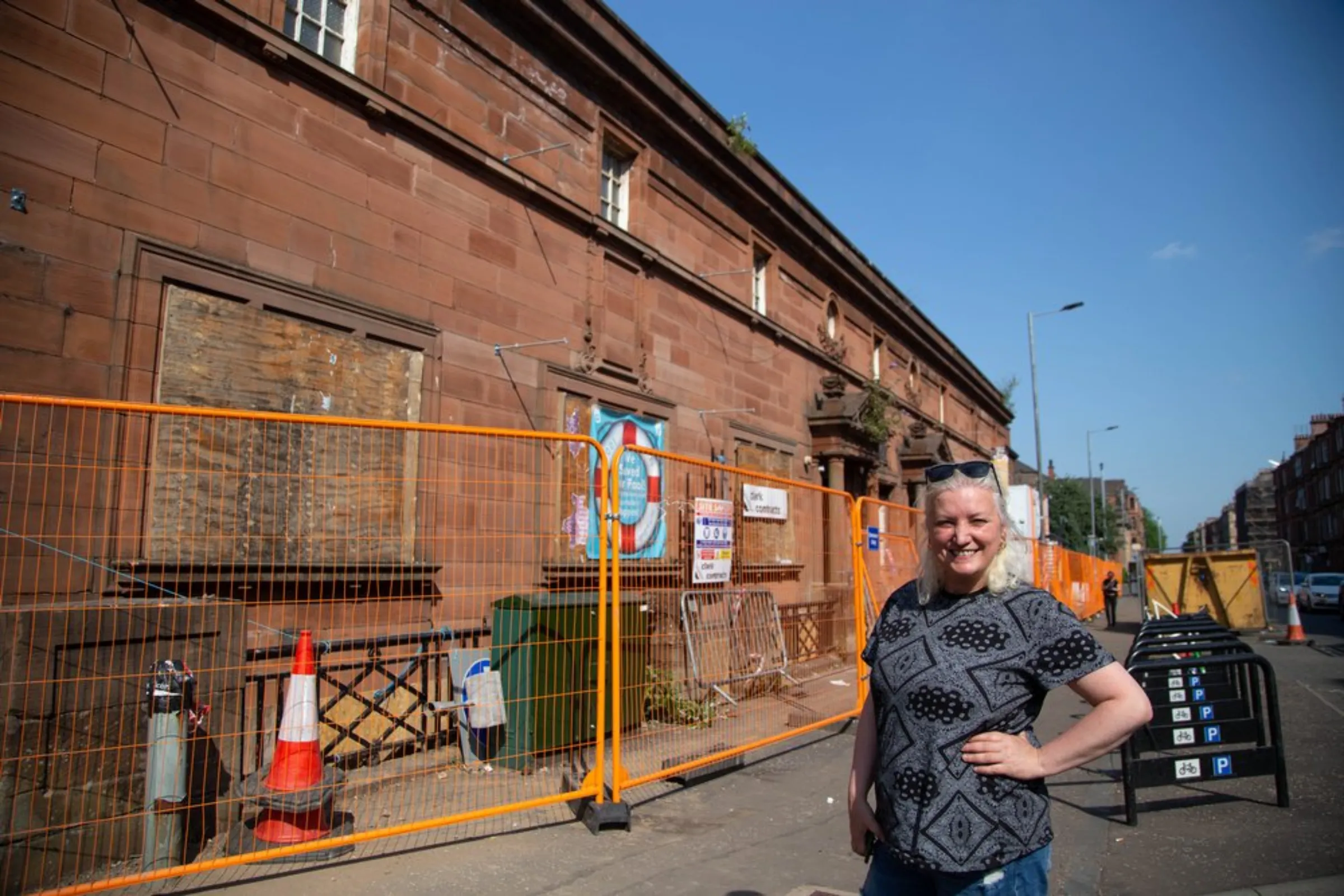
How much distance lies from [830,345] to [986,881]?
16.3 metres

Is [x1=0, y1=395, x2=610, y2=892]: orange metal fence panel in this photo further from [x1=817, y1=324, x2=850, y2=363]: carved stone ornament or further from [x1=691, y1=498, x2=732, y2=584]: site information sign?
[x1=817, y1=324, x2=850, y2=363]: carved stone ornament

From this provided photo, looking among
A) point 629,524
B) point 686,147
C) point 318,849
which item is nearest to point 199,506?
point 318,849

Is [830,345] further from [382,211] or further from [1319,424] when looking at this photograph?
[1319,424]

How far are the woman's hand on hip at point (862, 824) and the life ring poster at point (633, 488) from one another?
321cm

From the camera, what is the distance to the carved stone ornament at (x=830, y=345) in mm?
17531

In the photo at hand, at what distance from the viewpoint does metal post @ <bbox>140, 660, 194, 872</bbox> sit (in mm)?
4469

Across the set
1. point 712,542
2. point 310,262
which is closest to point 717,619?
point 712,542

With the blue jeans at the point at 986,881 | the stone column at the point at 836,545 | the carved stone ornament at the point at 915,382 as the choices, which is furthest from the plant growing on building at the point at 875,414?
the blue jeans at the point at 986,881

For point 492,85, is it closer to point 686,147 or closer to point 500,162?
point 500,162

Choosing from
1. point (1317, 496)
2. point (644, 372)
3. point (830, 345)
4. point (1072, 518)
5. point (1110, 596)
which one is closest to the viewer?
point (644, 372)

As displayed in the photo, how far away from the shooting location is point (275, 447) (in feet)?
21.2

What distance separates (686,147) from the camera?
12930 millimetres

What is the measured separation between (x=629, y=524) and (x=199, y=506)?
12.1 feet

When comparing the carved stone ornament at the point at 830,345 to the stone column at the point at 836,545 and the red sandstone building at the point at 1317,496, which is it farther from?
the red sandstone building at the point at 1317,496
